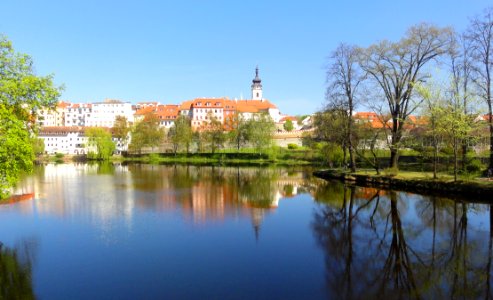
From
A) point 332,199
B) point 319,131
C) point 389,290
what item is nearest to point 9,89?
point 389,290

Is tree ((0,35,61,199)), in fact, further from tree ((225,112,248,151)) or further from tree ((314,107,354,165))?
tree ((225,112,248,151))

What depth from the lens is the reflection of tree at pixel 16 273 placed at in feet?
33.5

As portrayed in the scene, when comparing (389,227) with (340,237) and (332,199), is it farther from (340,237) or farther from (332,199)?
(332,199)

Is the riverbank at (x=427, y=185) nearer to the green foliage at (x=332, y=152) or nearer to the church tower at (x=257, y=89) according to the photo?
the green foliage at (x=332, y=152)

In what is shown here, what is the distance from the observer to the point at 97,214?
803 inches

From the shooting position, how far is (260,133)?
69750mm

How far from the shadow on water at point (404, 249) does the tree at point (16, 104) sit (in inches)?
394

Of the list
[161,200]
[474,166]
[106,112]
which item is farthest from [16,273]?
[106,112]

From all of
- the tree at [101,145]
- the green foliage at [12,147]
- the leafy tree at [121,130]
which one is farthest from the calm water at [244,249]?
the leafy tree at [121,130]

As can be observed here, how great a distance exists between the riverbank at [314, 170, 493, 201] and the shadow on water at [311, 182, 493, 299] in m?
2.14

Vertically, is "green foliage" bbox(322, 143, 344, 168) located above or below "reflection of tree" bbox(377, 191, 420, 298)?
above

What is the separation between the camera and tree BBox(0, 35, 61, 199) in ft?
41.2

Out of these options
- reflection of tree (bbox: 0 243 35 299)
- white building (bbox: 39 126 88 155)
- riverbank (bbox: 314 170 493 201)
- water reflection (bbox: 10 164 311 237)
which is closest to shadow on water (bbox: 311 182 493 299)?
riverbank (bbox: 314 170 493 201)

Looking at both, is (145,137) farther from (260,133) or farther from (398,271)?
(398,271)
